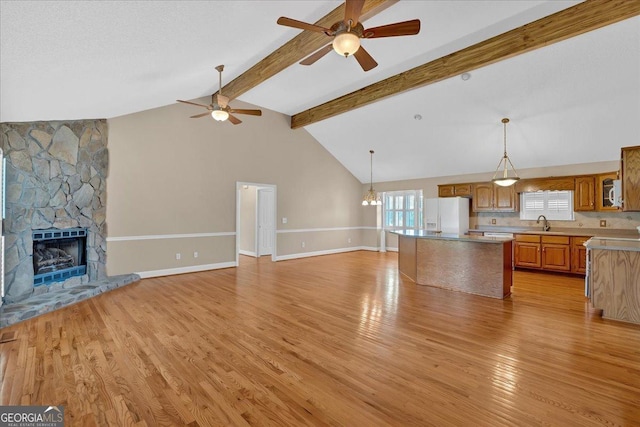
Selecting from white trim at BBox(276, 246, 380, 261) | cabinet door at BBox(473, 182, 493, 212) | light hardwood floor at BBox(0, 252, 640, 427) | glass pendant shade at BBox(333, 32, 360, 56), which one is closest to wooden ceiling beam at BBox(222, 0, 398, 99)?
glass pendant shade at BBox(333, 32, 360, 56)

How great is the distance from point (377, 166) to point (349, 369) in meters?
7.40

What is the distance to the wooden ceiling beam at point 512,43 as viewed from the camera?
131 inches

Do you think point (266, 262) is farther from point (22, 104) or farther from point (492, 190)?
point (492, 190)

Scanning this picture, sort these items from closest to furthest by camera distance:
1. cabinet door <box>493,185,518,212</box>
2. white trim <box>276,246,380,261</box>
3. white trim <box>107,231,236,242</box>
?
white trim <box>107,231,236,242</box>
cabinet door <box>493,185,518,212</box>
white trim <box>276,246,380,261</box>

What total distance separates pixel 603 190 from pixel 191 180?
8.42 meters

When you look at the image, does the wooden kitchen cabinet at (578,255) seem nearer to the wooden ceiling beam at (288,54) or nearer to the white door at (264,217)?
the wooden ceiling beam at (288,54)

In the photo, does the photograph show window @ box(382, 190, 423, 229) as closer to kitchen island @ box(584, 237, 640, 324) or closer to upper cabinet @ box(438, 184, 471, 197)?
upper cabinet @ box(438, 184, 471, 197)

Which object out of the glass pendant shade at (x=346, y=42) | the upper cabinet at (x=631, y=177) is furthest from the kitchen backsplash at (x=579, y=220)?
the glass pendant shade at (x=346, y=42)

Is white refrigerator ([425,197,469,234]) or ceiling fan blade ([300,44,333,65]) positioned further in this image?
white refrigerator ([425,197,469,234])

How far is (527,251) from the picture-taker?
6645 millimetres

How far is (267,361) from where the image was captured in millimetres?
2576

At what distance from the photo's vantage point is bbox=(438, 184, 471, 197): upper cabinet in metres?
7.86

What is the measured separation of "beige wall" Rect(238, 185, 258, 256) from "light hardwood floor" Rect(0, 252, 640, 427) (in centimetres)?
442

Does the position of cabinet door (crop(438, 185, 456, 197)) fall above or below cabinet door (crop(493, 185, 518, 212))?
above
